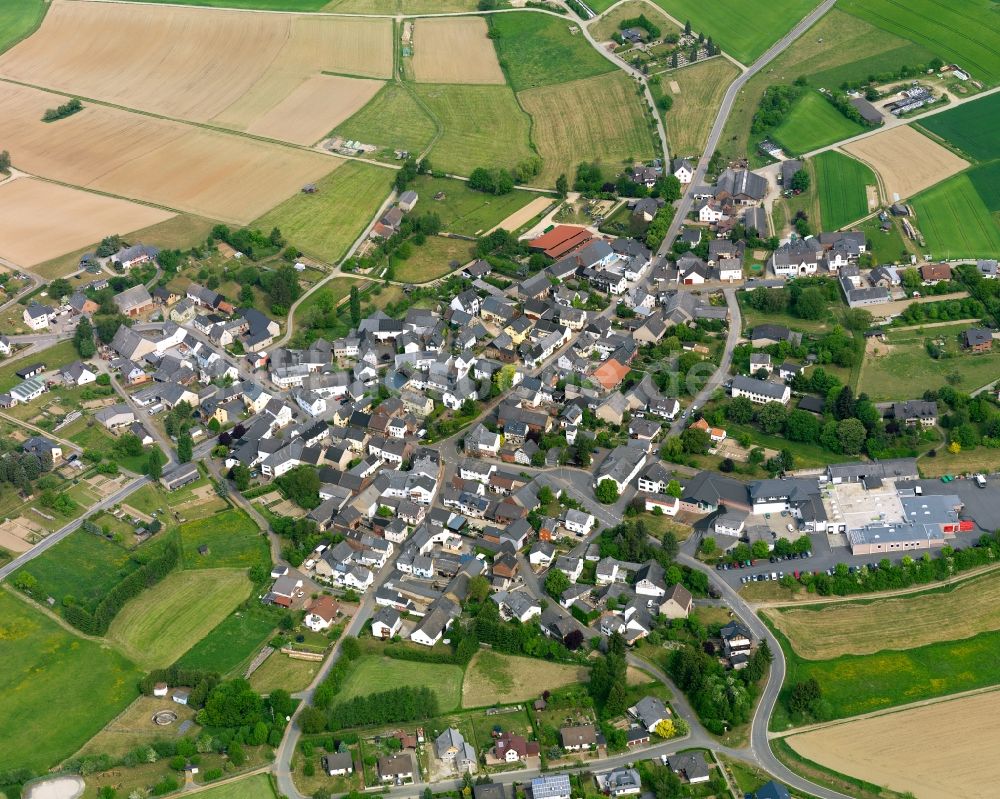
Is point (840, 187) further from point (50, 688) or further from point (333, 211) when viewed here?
point (50, 688)

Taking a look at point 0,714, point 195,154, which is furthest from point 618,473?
point 195,154

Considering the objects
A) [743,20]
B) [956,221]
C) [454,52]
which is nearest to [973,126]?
[956,221]

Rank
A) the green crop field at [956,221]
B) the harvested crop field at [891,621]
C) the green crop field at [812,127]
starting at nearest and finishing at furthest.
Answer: the harvested crop field at [891,621] → the green crop field at [956,221] → the green crop field at [812,127]

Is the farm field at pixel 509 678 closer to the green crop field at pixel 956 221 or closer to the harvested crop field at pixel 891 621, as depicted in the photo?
the harvested crop field at pixel 891 621

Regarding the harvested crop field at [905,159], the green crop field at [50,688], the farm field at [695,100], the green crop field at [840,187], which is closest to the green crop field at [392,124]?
the farm field at [695,100]

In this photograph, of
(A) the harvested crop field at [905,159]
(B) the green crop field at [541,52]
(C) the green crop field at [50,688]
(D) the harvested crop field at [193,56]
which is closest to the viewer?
→ (C) the green crop field at [50,688]

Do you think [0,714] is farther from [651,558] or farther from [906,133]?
[906,133]
